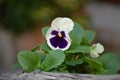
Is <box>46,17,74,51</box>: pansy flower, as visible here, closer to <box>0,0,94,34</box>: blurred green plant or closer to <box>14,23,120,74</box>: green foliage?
<box>14,23,120,74</box>: green foliage

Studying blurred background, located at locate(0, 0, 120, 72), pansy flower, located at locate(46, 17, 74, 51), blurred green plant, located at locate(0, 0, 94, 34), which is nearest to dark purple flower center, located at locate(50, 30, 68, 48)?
pansy flower, located at locate(46, 17, 74, 51)

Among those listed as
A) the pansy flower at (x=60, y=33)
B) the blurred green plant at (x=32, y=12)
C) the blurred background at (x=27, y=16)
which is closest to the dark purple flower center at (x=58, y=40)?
the pansy flower at (x=60, y=33)

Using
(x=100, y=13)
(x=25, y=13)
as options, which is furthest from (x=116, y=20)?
(x=25, y=13)

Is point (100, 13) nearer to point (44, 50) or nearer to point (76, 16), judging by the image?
point (76, 16)

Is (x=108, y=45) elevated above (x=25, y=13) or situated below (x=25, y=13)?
below

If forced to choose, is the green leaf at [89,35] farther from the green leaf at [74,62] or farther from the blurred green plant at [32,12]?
the blurred green plant at [32,12]

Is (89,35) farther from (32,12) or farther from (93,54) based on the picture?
(32,12)

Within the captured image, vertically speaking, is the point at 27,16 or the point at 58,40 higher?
the point at 27,16

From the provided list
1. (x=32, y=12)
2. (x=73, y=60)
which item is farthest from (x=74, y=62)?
(x=32, y=12)
